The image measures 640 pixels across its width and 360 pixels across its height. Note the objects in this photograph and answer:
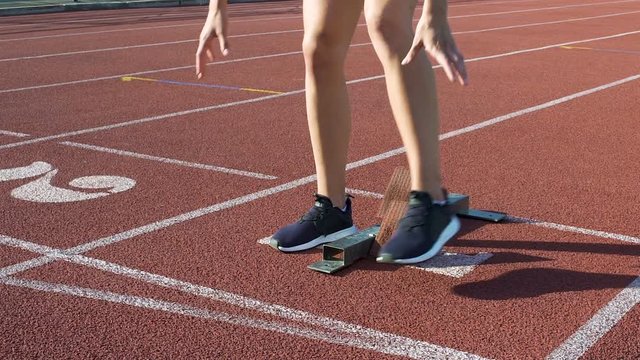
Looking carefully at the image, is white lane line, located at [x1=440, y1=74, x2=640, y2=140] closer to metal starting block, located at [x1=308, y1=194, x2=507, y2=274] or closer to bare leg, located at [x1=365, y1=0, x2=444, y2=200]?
metal starting block, located at [x1=308, y1=194, x2=507, y2=274]

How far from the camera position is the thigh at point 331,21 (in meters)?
3.81

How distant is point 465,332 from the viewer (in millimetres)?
3178

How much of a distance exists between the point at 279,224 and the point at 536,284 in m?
1.36

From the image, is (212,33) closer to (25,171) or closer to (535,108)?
(25,171)

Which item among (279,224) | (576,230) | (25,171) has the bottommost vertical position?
(576,230)

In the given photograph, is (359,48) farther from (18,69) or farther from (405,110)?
(405,110)

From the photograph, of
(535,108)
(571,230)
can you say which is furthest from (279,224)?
(535,108)

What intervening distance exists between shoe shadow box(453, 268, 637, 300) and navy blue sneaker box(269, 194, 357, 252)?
69cm

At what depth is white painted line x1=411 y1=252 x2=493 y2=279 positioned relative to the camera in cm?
378

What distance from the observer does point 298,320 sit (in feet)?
10.8

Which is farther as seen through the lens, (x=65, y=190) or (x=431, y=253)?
(x=65, y=190)

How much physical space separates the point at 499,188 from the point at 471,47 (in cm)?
859

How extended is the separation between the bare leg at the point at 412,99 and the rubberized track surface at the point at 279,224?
41 centimetres

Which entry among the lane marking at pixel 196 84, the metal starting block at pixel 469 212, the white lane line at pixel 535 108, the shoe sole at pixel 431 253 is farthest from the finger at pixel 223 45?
the lane marking at pixel 196 84
